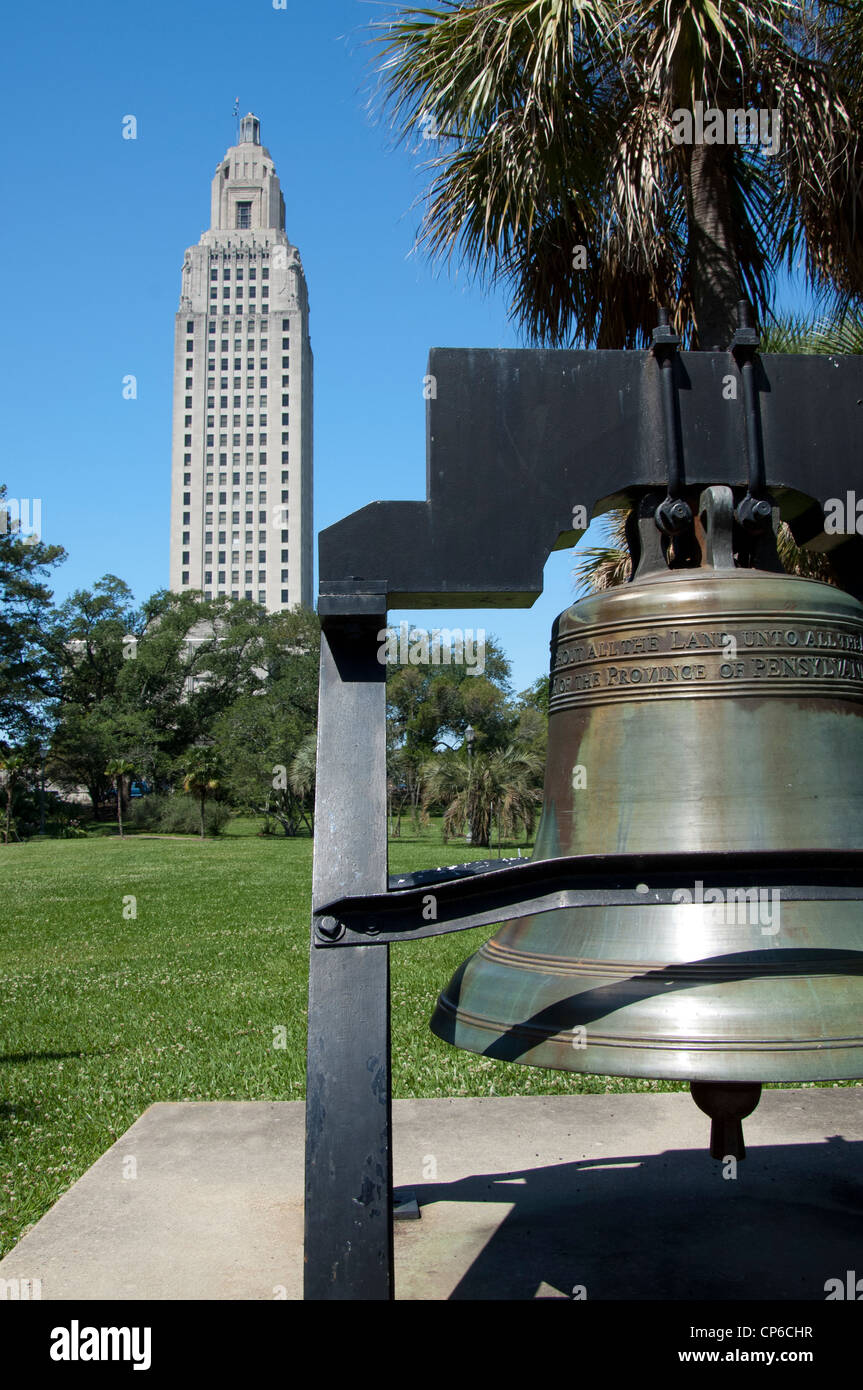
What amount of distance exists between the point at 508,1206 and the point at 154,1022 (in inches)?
207

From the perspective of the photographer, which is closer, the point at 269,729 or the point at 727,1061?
the point at 727,1061

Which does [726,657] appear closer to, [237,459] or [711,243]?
[711,243]

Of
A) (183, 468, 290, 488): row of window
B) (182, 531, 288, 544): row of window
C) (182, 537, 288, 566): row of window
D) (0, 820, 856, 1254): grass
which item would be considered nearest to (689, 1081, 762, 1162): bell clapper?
(0, 820, 856, 1254): grass

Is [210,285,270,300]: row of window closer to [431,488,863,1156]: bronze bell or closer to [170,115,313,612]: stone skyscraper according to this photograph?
[170,115,313,612]: stone skyscraper

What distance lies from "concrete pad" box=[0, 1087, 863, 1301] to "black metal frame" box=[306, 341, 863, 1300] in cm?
151

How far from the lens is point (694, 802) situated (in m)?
2.48

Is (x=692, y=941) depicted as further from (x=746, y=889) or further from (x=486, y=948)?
(x=486, y=948)

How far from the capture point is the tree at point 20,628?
45.3 m

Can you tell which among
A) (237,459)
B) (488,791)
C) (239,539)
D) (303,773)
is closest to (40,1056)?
(488,791)

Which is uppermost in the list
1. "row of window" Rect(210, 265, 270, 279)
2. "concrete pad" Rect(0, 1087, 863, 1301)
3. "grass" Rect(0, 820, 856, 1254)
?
"row of window" Rect(210, 265, 270, 279)

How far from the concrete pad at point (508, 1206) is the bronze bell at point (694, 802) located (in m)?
1.09

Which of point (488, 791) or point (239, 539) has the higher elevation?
point (239, 539)

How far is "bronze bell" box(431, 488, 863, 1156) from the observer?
214 centimetres

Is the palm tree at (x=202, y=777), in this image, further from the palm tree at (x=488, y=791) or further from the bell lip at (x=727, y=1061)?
the bell lip at (x=727, y=1061)
